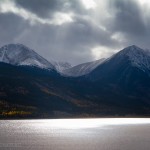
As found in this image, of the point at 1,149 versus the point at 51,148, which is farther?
the point at 51,148

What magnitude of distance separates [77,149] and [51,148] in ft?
42.0

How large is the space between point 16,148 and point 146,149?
61143 millimetres

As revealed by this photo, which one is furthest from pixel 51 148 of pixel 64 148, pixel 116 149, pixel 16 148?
pixel 116 149

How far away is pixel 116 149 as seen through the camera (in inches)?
6599

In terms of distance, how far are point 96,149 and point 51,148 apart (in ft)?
71.3

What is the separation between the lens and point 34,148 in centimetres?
16812

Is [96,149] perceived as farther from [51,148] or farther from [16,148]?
[16,148]

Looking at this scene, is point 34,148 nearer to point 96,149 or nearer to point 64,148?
point 64,148

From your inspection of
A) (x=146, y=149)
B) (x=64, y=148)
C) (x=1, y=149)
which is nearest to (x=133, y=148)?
(x=146, y=149)

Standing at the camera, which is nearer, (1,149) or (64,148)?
(1,149)

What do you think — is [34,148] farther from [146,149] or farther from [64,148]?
[146,149]

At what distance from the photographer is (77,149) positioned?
16725cm

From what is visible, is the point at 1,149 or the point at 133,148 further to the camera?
the point at 133,148

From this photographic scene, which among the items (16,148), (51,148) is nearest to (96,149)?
(51,148)
